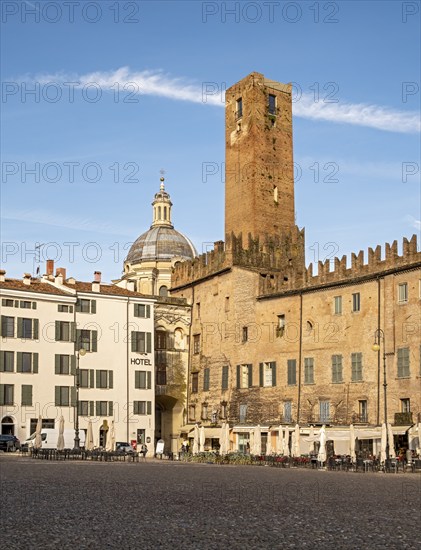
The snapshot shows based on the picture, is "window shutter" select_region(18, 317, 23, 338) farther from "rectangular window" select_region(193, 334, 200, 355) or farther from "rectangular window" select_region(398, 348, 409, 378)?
"rectangular window" select_region(398, 348, 409, 378)

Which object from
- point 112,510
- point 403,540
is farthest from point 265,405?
point 403,540

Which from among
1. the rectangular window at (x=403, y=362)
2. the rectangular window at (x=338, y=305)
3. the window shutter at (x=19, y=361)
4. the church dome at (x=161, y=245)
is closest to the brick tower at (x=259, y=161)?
the rectangular window at (x=338, y=305)

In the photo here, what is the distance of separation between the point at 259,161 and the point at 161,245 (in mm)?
28472

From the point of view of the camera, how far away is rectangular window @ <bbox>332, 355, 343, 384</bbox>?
46.9 meters

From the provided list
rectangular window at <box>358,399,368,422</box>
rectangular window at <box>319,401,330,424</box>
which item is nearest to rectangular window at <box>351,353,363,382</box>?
rectangular window at <box>358,399,368,422</box>

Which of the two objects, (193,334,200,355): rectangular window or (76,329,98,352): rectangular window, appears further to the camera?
(193,334,200,355): rectangular window

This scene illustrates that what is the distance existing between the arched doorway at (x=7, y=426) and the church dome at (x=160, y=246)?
3483cm

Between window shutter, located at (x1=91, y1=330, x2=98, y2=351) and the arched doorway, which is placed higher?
window shutter, located at (x1=91, y1=330, x2=98, y2=351)

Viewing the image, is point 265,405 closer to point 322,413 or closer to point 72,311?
point 322,413

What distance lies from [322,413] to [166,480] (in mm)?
24374

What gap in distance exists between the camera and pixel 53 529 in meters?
12.0

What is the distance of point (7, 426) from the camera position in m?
51.4

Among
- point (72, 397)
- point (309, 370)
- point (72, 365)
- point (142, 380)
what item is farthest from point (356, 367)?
point (72, 365)

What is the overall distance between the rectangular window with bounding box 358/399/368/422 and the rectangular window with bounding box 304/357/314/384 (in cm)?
391
